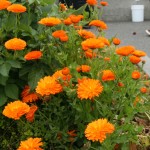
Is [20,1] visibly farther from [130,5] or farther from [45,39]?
[130,5]

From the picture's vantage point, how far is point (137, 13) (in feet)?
37.5

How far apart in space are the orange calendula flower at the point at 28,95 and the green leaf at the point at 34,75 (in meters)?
0.04

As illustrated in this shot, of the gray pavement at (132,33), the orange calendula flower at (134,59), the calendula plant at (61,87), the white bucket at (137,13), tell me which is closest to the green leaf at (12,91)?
the calendula plant at (61,87)

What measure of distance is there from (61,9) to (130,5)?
29.4 feet

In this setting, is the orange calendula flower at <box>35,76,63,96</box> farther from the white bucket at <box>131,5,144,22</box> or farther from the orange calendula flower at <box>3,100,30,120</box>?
the white bucket at <box>131,5,144,22</box>

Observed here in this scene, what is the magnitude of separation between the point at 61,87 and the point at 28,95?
1.15 feet

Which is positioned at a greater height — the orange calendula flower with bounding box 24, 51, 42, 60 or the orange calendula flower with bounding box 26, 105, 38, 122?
the orange calendula flower with bounding box 24, 51, 42, 60

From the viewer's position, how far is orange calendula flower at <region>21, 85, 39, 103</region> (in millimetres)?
2467

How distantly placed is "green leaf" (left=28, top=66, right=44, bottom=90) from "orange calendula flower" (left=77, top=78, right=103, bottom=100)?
41cm

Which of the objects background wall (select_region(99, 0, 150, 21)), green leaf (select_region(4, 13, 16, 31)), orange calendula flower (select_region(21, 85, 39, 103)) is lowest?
background wall (select_region(99, 0, 150, 21))

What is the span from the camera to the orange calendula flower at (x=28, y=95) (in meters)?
2.47

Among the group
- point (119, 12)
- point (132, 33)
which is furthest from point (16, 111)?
point (119, 12)

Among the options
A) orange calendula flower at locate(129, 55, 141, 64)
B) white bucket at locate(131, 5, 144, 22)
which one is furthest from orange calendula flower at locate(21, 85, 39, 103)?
white bucket at locate(131, 5, 144, 22)

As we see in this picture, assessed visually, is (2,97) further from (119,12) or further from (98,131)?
(119,12)
